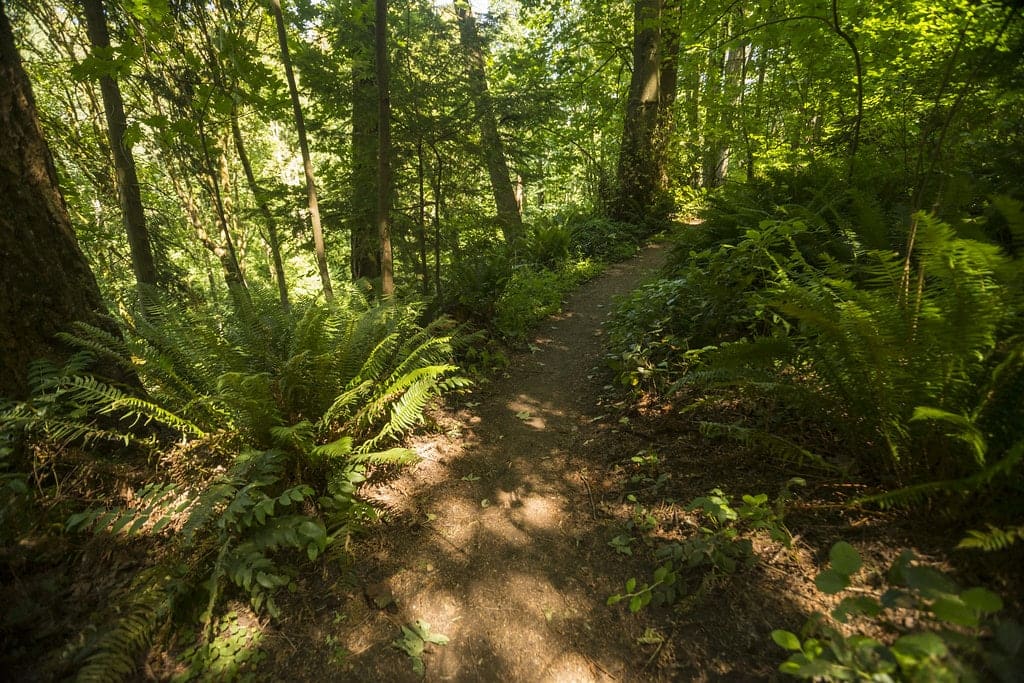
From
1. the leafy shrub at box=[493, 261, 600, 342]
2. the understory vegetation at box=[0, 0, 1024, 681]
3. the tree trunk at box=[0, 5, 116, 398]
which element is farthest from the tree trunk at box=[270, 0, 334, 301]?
the leafy shrub at box=[493, 261, 600, 342]

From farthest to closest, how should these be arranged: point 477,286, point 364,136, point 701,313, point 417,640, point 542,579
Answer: point 364,136 < point 477,286 < point 701,313 < point 542,579 < point 417,640

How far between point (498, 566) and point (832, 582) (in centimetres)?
167

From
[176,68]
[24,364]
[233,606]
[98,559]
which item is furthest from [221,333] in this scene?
[176,68]

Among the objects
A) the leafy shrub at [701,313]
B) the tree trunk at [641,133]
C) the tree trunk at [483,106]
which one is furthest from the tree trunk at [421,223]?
the tree trunk at [641,133]

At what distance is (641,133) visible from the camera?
1021 centimetres

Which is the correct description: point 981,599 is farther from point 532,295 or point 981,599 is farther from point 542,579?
point 532,295

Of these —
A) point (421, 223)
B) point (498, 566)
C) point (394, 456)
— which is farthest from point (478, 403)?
point (421, 223)

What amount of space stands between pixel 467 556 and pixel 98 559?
2.02m

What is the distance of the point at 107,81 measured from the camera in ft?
14.4

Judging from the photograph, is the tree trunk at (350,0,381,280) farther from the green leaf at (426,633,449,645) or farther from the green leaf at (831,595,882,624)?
the green leaf at (831,595,882,624)

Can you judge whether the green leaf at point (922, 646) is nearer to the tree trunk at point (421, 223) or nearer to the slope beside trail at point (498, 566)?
the slope beside trail at point (498, 566)

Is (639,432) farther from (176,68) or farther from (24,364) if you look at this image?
(176,68)

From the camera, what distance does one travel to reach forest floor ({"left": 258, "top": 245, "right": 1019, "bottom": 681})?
6.24 feet

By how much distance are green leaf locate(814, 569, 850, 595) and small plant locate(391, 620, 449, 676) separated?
5.57 feet
